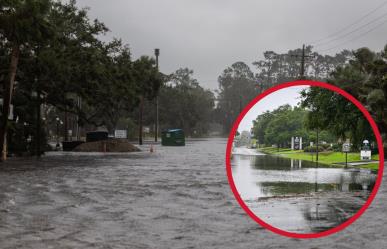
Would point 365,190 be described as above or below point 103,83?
below

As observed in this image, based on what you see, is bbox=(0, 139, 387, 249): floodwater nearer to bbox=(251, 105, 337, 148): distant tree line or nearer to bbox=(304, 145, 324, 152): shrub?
bbox=(251, 105, 337, 148): distant tree line

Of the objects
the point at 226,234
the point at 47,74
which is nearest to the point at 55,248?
the point at 226,234

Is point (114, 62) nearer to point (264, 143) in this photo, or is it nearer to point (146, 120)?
point (264, 143)

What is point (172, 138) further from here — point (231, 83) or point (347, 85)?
point (231, 83)

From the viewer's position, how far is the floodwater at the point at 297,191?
2.71m

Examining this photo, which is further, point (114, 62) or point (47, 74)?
point (114, 62)

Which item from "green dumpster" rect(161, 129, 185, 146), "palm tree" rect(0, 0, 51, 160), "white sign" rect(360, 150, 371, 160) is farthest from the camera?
"green dumpster" rect(161, 129, 185, 146)

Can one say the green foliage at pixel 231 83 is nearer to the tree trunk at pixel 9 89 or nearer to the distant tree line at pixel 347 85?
the distant tree line at pixel 347 85

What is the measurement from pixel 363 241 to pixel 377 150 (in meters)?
6.18

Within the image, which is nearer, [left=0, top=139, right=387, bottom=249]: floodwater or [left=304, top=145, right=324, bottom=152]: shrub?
[left=304, top=145, right=324, bottom=152]: shrub

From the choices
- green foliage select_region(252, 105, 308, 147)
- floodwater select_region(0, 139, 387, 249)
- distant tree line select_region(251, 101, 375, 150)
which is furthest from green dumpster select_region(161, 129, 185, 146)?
distant tree line select_region(251, 101, 375, 150)

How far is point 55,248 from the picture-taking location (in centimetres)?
797

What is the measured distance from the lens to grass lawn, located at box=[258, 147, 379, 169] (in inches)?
114

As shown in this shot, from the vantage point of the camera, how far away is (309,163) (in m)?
2.94
